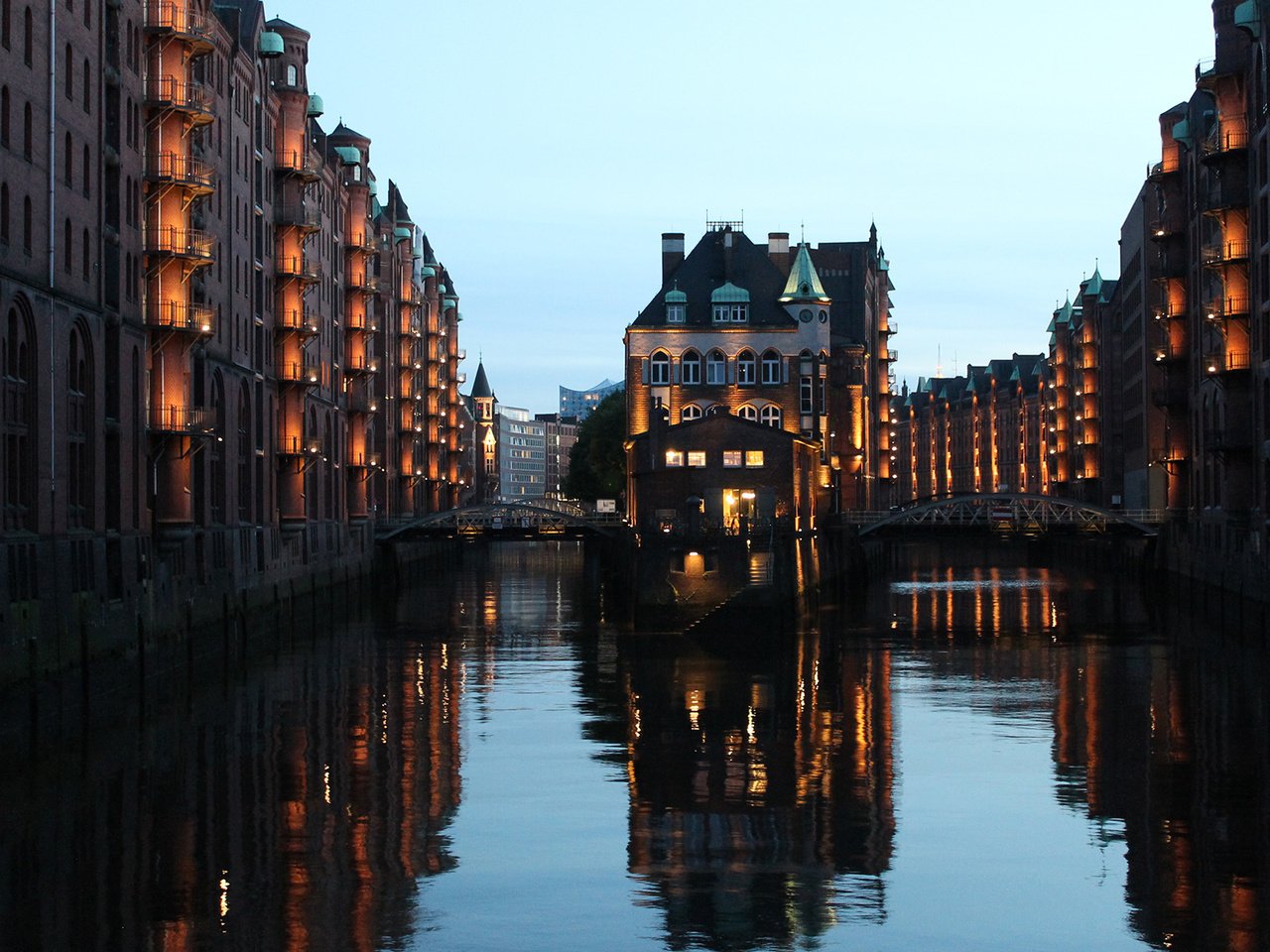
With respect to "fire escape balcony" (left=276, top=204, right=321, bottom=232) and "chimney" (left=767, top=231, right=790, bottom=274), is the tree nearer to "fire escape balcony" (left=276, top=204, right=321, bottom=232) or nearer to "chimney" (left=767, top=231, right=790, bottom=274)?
"chimney" (left=767, top=231, right=790, bottom=274)

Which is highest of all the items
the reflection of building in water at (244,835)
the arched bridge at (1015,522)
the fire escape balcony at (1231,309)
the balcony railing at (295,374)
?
the fire escape balcony at (1231,309)

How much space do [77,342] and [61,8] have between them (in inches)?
336

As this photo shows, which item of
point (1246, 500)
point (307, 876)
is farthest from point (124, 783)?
point (1246, 500)

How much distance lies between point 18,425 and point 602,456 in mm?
104365

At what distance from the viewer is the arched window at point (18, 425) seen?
46938mm

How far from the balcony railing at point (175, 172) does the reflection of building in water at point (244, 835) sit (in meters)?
18.4

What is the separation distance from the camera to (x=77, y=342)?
2101 inches

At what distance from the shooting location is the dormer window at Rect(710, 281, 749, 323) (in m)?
117

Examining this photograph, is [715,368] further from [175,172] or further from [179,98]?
[179,98]

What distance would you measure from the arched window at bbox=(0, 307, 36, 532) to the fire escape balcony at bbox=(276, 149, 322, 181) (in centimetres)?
3851

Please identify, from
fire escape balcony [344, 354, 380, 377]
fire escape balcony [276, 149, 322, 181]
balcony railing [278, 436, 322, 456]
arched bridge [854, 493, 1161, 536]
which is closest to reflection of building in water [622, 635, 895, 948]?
balcony railing [278, 436, 322, 456]

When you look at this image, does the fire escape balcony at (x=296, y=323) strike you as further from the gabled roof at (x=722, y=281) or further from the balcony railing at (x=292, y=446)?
the gabled roof at (x=722, y=281)

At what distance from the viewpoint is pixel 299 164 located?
87500 mm

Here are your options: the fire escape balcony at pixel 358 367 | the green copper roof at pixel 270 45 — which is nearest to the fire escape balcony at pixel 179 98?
the green copper roof at pixel 270 45
